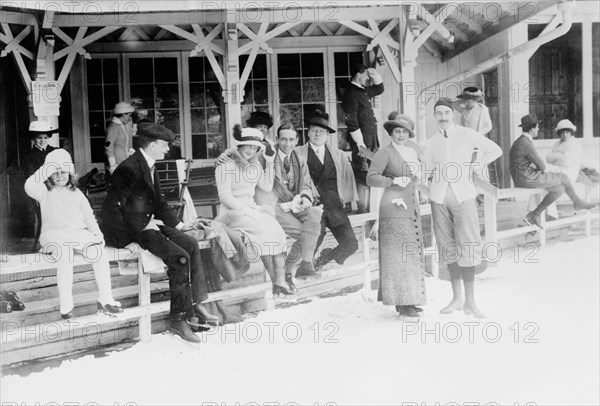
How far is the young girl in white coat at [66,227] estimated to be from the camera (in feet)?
14.5

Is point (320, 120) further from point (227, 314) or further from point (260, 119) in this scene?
point (227, 314)

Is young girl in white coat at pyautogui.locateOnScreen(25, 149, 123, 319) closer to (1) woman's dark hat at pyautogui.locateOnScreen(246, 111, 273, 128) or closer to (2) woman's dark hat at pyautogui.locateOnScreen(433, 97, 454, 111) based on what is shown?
(1) woman's dark hat at pyautogui.locateOnScreen(246, 111, 273, 128)

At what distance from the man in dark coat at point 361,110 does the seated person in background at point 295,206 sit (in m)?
0.47

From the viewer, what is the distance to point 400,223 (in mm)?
4895

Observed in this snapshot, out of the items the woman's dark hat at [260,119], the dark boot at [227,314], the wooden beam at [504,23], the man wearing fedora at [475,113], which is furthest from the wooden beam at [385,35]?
the dark boot at [227,314]

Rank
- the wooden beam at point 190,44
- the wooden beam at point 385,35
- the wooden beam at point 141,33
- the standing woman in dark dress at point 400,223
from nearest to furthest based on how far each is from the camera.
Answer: the standing woman in dark dress at point 400,223
the wooden beam at point 385,35
the wooden beam at point 190,44
the wooden beam at point 141,33

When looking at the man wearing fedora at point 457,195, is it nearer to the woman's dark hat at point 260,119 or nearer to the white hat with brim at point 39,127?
the woman's dark hat at point 260,119

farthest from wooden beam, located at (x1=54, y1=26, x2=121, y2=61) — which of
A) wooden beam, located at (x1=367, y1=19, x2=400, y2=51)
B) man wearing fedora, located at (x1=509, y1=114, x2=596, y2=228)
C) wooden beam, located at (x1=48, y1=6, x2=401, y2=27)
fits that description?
man wearing fedora, located at (x1=509, y1=114, x2=596, y2=228)

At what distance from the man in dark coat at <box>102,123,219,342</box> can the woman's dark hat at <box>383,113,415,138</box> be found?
1.65 meters

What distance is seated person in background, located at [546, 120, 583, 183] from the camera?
5137mm

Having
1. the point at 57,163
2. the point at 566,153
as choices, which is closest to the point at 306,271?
the point at 57,163

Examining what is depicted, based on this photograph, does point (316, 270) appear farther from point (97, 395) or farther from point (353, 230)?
point (97, 395)

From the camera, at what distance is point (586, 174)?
17.0ft

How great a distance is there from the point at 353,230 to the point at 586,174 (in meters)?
2.00
